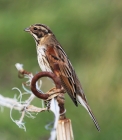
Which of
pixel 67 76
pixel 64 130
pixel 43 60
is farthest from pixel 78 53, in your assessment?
pixel 64 130

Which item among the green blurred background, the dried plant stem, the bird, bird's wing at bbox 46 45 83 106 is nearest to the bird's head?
the bird

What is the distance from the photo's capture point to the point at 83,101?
12.0ft

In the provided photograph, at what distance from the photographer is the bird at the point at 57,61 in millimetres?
3615

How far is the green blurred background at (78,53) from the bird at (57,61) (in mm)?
1307

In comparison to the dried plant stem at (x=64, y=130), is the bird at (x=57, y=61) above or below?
above

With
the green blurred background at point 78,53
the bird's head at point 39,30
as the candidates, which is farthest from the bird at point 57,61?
the green blurred background at point 78,53

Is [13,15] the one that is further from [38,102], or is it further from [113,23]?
A: [38,102]

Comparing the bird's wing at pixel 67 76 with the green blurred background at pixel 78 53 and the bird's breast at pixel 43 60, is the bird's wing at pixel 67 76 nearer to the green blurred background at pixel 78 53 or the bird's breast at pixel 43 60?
the bird's breast at pixel 43 60

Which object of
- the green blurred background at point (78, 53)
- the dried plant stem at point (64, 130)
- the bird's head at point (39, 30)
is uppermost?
the green blurred background at point (78, 53)

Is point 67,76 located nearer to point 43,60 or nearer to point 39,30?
point 43,60

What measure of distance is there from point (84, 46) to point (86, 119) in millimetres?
1823

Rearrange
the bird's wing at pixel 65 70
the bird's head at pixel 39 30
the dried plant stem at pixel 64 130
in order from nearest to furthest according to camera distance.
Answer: the dried plant stem at pixel 64 130
the bird's wing at pixel 65 70
the bird's head at pixel 39 30

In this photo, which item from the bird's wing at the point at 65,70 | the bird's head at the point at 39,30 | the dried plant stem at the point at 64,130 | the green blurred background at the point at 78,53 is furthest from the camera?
the green blurred background at the point at 78,53

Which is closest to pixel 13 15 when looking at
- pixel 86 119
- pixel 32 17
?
pixel 32 17
